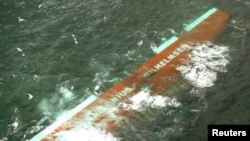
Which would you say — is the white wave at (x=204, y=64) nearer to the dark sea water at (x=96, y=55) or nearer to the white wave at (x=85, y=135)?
the dark sea water at (x=96, y=55)

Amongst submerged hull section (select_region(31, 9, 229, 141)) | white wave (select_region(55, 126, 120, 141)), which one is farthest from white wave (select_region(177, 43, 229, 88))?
white wave (select_region(55, 126, 120, 141))

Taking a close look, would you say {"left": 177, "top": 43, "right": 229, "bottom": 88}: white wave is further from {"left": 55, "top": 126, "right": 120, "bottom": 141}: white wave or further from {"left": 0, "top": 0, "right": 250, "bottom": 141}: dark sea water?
{"left": 55, "top": 126, "right": 120, "bottom": 141}: white wave

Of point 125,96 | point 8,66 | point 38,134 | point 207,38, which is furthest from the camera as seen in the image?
point 207,38

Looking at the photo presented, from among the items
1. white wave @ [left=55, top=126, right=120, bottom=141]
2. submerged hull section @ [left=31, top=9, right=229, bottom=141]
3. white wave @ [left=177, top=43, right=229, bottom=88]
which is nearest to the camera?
white wave @ [left=55, top=126, right=120, bottom=141]

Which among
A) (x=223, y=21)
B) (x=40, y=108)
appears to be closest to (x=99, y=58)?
(x=40, y=108)

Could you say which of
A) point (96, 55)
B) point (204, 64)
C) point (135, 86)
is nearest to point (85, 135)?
point (135, 86)

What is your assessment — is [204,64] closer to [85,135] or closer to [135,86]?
[135,86]

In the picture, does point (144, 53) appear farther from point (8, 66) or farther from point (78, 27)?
point (8, 66)

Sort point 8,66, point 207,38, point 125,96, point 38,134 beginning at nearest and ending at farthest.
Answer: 1. point 38,134
2. point 125,96
3. point 8,66
4. point 207,38
